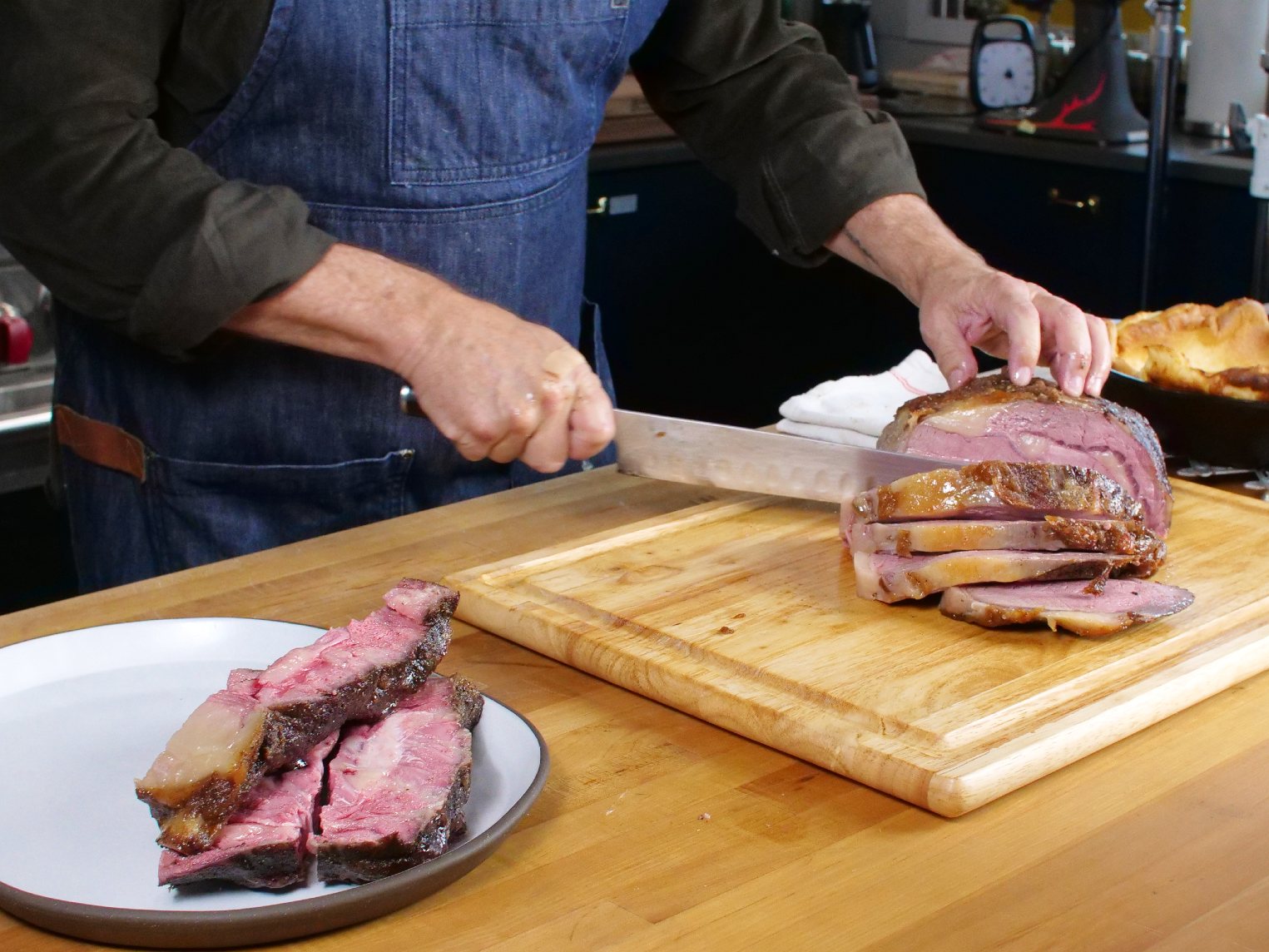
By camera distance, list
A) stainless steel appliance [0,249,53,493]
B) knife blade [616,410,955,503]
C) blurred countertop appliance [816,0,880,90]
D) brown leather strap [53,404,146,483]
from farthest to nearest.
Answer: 1. blurred countertop appliance [816,0,880,90]
2. stainless steel appliance [0,249,53,493]
3. brown leather strap [53,404,146,483]
4. knife blade [616,410,955,503]

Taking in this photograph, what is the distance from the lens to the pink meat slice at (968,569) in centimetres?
149

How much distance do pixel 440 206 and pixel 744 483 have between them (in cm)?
51

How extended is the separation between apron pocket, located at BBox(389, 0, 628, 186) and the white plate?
2.34 feet

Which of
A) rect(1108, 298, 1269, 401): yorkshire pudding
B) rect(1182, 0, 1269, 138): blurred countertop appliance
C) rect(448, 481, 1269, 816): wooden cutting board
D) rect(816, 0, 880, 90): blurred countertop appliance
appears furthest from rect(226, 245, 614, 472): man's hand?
rect(816, 0, 880, 90): blurred countertop appliance

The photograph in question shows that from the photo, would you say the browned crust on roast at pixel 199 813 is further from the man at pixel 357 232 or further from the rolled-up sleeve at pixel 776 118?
the rolled-up sleeve at pixel 776 118

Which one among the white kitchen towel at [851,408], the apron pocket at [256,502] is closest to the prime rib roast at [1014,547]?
the white kitchen towel at [851,408]

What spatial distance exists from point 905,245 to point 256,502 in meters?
0.92

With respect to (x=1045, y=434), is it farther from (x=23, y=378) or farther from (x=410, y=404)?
(x=23, y=378)

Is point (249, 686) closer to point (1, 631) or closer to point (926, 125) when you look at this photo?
point (1, 631)

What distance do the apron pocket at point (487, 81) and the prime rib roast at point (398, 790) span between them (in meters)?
0.88

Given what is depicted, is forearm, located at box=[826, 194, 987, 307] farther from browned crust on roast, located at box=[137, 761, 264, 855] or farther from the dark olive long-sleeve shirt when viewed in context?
browned crust on roast, located at box=[137, 761, 264, 855]

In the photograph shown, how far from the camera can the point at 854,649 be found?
4.70 ft

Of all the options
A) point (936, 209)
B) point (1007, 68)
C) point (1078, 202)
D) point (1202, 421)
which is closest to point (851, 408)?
point (1202, 421)

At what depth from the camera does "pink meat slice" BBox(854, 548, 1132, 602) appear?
1488mm
